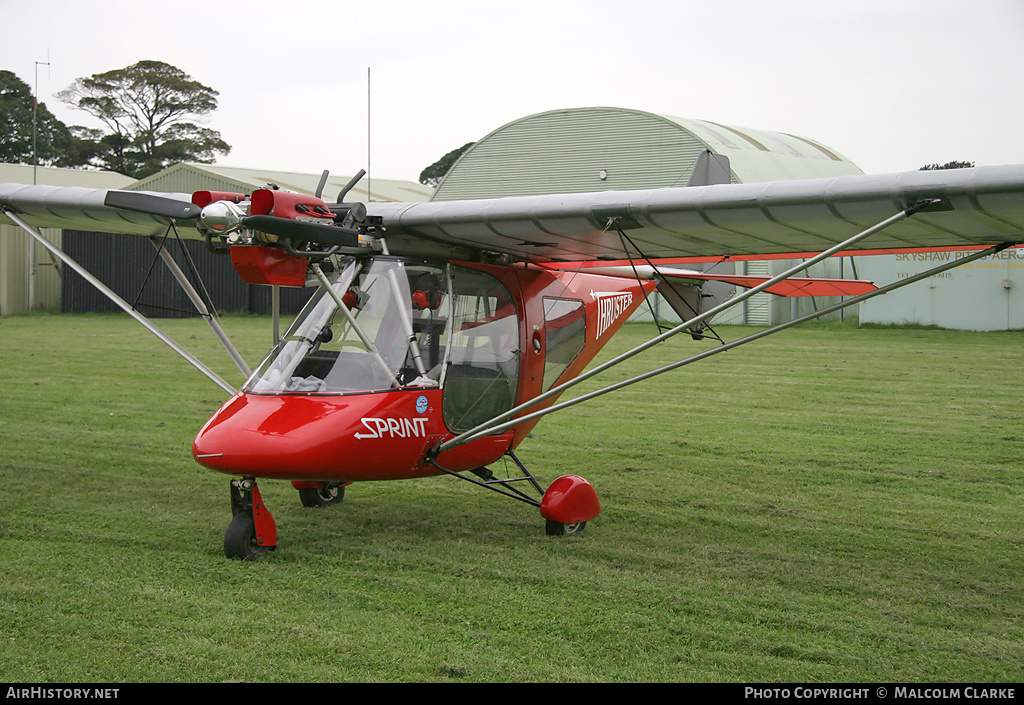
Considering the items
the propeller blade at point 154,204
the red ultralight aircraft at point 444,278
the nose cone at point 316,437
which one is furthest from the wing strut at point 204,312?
the nose cone at point 316,437

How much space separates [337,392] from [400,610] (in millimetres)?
1673

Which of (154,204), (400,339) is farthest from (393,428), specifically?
(154,204)

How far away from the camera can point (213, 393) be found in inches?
571

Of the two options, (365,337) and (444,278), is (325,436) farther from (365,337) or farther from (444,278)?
(444,278)

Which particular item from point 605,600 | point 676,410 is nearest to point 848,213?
point 605,600

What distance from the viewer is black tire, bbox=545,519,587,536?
6785mm

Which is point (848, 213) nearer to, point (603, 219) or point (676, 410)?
point (603, 219)

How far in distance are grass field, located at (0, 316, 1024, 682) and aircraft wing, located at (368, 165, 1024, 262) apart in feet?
7.45

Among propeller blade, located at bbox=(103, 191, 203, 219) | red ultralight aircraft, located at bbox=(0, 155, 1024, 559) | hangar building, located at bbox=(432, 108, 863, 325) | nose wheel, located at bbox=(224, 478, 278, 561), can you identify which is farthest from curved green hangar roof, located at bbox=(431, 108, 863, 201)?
nose wheel, located at bbox=(224, 478, 278, 561)

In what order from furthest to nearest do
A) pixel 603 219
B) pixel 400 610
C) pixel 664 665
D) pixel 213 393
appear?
pixel 213 393 < pixel 603 219 < pixel 400 610 < pixel 664 665

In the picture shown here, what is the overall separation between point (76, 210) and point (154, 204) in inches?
82.3

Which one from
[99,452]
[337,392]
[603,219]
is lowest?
[99,452]

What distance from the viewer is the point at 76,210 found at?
7590 mm

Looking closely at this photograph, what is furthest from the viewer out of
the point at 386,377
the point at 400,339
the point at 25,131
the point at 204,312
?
the point at 25,131
